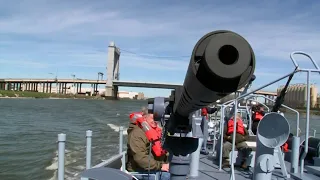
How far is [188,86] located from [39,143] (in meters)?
16.1

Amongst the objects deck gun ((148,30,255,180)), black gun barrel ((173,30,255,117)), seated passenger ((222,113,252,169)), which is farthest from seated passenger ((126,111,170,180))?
black gun barrel ((173,30,255,117))

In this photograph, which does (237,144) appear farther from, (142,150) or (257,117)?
(142,150)

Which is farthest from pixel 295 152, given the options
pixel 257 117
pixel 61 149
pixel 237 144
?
pixel 257 117

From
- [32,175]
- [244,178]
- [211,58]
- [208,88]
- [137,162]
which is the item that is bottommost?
[32,175]

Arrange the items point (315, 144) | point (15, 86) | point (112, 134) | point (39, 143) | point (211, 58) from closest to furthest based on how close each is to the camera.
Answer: point (211, 58) → point (315, 144) → point (39, 143) → point (112, 134) → point (15, 86)

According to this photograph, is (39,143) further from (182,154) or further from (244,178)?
(182,154)

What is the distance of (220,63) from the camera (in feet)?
3.97

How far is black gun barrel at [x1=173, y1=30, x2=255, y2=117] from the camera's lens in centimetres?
121

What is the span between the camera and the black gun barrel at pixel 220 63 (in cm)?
121

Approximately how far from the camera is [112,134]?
2027cm

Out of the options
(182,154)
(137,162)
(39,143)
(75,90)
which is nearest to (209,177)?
(137,162)

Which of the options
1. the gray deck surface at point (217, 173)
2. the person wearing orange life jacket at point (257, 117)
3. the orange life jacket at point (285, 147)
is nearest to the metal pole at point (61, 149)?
the gray deck surface at point (217, 173)

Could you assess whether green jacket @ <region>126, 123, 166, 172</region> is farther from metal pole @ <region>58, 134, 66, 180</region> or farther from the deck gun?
the deck gun

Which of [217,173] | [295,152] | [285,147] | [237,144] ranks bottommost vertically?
[217,173]
